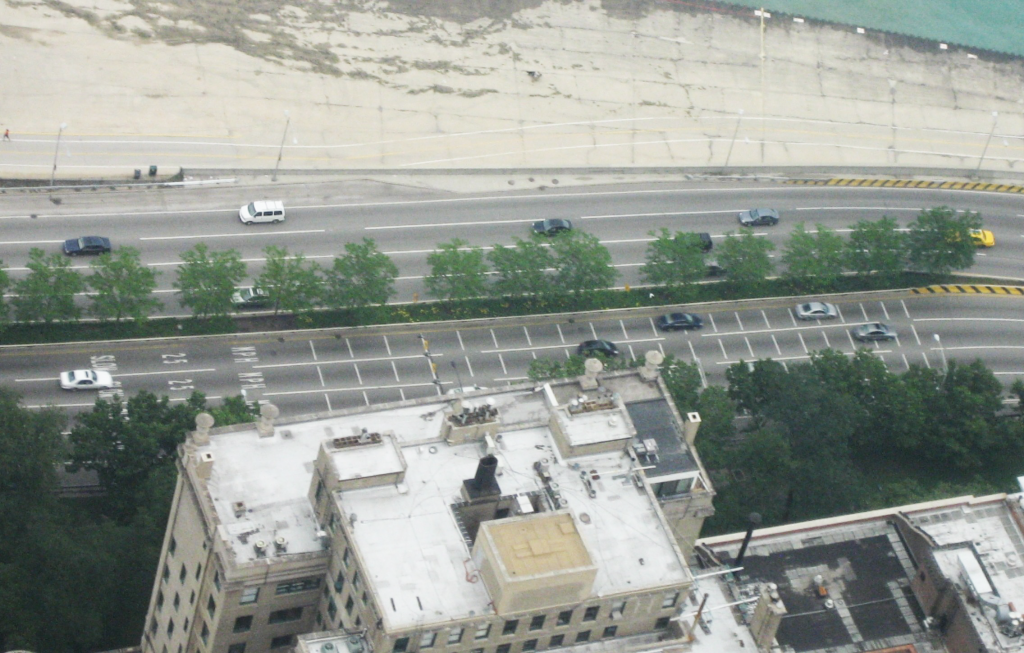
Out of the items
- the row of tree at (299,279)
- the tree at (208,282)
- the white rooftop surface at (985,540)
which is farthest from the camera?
the tree at (208,282)

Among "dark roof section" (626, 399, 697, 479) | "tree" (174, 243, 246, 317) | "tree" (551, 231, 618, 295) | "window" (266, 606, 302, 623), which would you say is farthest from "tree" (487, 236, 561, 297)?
"window" (266, 606, 302, 623)

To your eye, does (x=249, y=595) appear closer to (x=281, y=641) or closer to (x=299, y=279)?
(x=281, y=641)

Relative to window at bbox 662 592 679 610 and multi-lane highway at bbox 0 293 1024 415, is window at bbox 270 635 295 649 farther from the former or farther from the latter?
multi-lane highway at bbox 0 293 1024 415

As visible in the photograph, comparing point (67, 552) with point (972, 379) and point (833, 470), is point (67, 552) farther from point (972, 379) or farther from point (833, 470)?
point (972, 379)

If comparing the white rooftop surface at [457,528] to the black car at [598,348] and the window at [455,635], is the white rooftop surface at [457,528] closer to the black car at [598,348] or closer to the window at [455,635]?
the window at [455,635]

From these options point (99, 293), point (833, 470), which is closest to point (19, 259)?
point (99, 293)

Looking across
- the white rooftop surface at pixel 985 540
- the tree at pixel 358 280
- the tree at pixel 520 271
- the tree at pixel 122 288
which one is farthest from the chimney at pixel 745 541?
the tree at pixel 122 288
